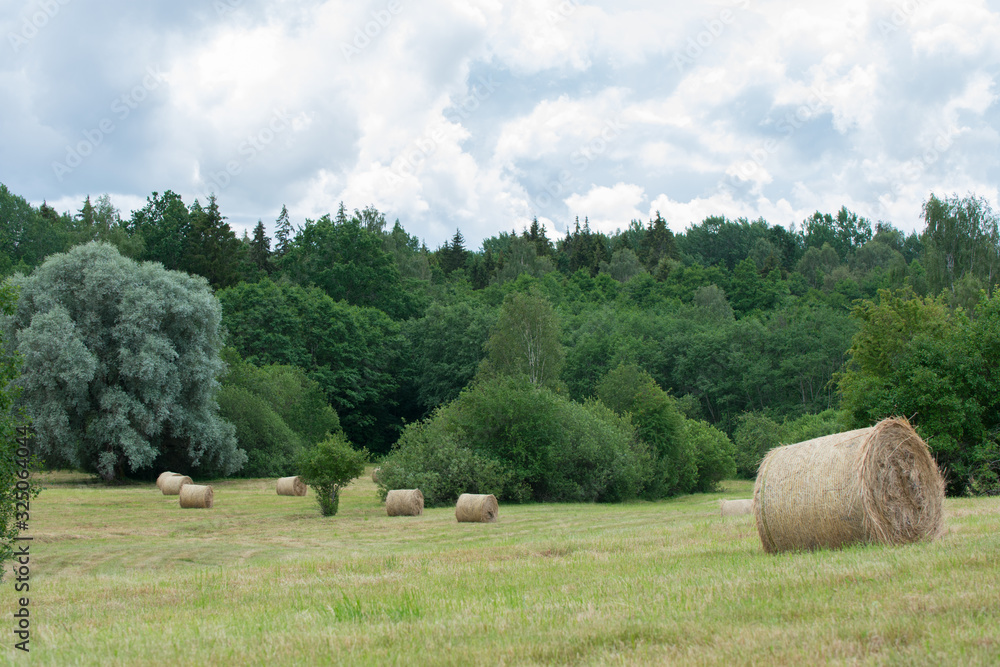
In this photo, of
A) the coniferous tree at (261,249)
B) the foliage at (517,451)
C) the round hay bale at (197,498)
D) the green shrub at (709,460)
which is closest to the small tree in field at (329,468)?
the round hay bale at (197,498)

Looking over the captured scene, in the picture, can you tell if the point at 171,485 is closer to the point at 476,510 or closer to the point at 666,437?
the point at 476,510

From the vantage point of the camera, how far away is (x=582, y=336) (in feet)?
258

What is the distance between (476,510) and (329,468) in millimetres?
5146

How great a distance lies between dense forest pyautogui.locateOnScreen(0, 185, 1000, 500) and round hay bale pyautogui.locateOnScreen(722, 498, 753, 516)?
6.02 m

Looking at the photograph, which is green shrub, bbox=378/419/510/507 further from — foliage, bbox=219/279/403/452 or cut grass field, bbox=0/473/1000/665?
foliage, bbox=219/279/403/452

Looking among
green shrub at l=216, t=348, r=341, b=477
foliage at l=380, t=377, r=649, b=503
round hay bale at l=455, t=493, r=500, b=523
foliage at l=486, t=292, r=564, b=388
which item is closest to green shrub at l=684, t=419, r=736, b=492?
foliage at l=380, t=377, r=649, b=503

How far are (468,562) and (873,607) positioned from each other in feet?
22.1

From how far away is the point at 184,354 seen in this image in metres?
40.8

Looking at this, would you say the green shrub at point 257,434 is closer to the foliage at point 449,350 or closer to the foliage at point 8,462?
the foliage at point 449,350

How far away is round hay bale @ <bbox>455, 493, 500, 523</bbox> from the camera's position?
909 inches

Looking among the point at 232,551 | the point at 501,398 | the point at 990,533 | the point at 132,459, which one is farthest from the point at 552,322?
the point at 990,533

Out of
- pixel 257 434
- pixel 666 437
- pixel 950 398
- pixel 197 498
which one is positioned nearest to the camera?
pixel 950 398

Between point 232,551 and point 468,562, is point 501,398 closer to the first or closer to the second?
point 232,551

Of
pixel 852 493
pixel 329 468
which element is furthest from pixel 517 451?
pixel 852 493
